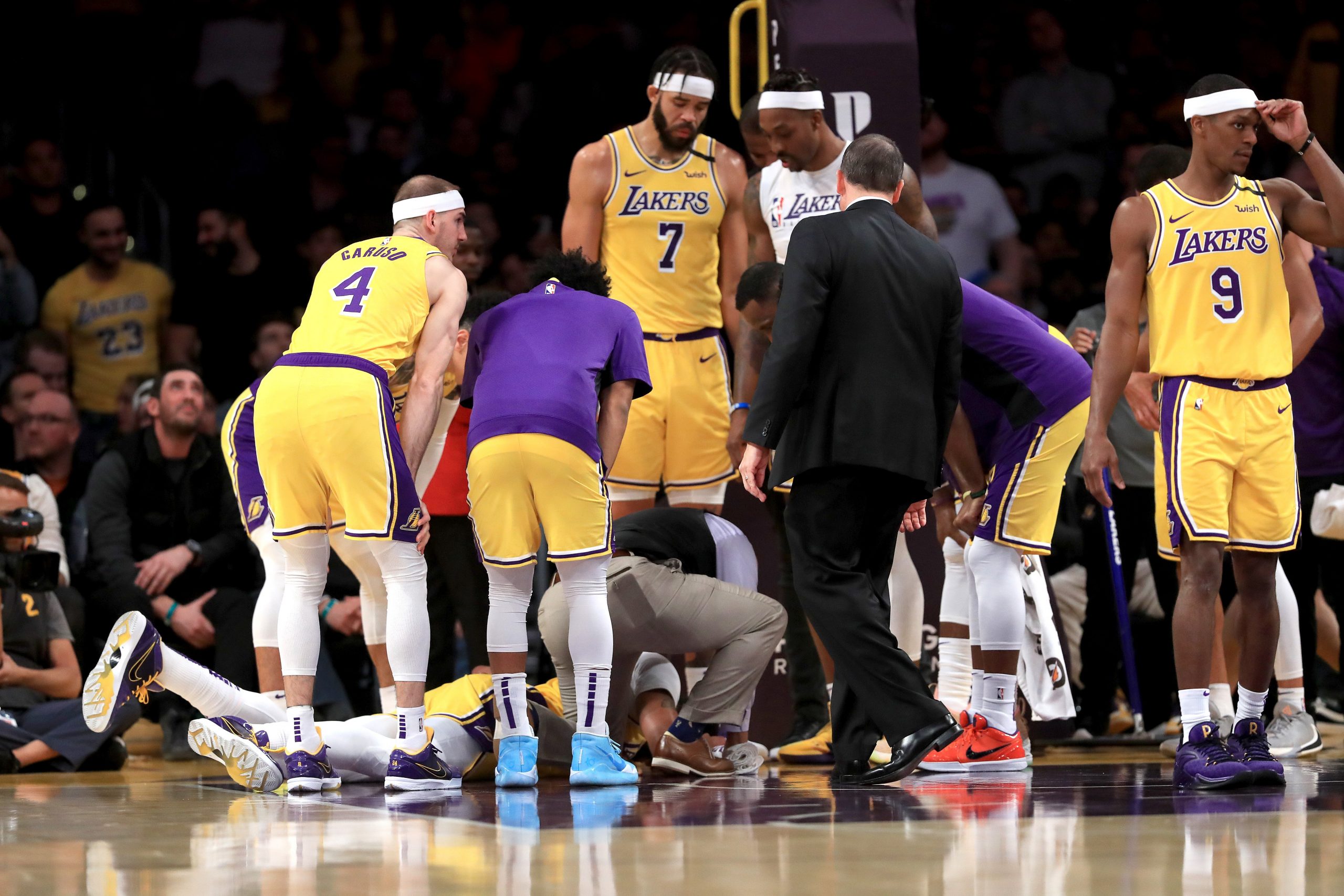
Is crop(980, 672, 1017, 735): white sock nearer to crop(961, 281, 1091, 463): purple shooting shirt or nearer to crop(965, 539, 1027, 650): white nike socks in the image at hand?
crop(965, 539, 1027, 650): white nike socks

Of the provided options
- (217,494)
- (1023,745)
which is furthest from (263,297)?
(1023,745)

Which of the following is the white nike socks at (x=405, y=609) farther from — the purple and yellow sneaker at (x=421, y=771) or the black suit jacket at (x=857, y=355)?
the black suit jacket at (x=857, y=355)

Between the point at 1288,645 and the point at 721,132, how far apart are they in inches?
209

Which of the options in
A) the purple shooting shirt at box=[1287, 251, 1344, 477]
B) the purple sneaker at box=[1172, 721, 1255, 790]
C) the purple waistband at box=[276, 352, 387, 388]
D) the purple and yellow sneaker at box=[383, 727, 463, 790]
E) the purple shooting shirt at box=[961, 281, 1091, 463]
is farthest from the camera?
the purple shooting shirt at box=[1287, 251, 1344, 477]

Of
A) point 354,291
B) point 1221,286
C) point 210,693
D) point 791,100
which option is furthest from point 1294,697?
point 210,693

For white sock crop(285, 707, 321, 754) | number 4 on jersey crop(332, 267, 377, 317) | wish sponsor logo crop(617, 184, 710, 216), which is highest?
wish sponsor logo crop(617, 184, 710, 216)

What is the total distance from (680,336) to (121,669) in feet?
8.69

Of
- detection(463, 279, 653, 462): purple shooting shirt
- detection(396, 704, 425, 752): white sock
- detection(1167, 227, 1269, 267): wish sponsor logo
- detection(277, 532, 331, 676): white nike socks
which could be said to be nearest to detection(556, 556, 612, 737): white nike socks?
detection(463, 279, 653, 462): purple shooting shirt

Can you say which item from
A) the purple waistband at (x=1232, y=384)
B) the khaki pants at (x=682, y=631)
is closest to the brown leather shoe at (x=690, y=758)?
the khaki pants at (x=682, y=631)

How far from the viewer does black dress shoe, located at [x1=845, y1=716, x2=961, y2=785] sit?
16.0 ft

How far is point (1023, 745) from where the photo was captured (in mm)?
5984

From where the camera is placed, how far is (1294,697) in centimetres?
645

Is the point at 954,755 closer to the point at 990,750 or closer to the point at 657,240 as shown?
the point at 990,750

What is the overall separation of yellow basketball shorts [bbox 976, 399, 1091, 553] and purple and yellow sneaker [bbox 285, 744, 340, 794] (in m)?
2.22
